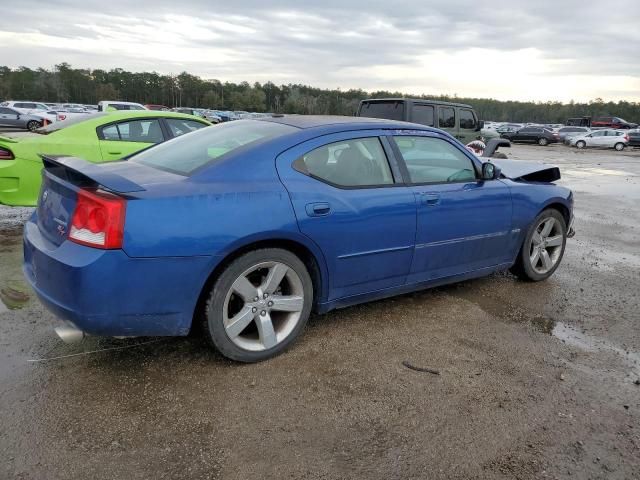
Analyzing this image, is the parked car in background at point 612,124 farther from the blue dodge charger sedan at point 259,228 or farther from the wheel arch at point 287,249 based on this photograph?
the wheel arch at point 287,249

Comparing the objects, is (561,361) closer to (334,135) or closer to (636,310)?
(636,310)

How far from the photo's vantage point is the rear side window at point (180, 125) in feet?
23.4

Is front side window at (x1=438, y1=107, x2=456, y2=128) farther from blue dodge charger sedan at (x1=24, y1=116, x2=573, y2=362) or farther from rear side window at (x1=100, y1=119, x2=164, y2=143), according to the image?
blue dodge charger sedan at (x1=24, y1=116, x2=573, y2=362)

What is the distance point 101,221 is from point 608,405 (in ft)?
9.70

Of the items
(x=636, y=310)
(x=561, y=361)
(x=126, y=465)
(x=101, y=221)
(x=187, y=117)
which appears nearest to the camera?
(x=126, y=465)

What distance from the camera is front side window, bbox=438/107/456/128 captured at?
1206 centimetres

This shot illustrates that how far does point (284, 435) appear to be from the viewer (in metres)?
2.51

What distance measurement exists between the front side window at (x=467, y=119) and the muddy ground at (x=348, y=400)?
9226 mm

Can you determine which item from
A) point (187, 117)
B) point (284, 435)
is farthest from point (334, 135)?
point (187, 117)

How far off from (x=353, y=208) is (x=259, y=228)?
28.5 inches

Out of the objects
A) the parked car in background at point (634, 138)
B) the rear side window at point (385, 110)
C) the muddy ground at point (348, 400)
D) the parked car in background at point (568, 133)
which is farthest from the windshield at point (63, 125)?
the parked car in background at point (634, 138)

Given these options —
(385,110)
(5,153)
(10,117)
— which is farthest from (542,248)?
(10,117)

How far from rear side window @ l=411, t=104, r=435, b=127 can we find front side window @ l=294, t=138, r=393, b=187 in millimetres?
7883

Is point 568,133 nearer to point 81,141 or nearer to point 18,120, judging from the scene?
point 18,120
